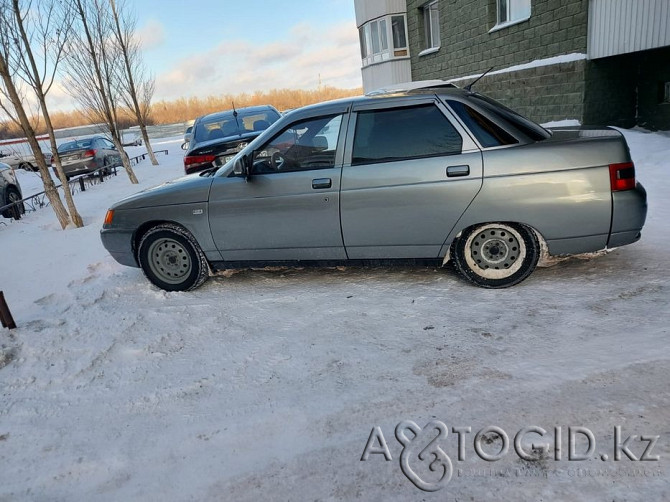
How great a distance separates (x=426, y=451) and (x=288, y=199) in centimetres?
248

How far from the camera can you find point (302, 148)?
4145 mm

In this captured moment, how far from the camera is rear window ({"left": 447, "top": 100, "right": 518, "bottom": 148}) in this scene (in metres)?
3.65

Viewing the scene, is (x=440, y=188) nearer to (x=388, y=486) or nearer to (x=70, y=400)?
(x=388, y=486)

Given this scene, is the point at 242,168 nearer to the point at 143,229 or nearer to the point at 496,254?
the point at 143,229

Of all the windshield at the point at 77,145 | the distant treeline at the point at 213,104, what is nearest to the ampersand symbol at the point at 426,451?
the windshield at the point at 77,145

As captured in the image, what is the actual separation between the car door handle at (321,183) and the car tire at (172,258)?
133 centimetres

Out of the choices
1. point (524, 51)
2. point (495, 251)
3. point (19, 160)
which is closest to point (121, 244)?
point (495, 251)

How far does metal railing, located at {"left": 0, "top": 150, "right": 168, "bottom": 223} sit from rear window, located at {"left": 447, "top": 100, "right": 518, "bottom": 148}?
8007 millimetres

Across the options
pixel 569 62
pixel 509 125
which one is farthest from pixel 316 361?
pixel 569 62

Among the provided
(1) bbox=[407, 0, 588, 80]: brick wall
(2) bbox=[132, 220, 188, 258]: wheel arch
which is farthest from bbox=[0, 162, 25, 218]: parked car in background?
(1) bbox=[407, 0, 588, 80]: brick wall

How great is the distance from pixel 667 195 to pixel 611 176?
3133mm

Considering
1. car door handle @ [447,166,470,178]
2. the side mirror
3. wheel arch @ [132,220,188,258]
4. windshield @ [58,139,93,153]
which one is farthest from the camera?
windshield @ [58,139,93,153]

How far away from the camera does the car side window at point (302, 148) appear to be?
4047mm

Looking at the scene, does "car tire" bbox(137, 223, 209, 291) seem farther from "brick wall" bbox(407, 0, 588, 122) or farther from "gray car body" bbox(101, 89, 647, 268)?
"brick wall" bbox(407, 0, 588, 122)
